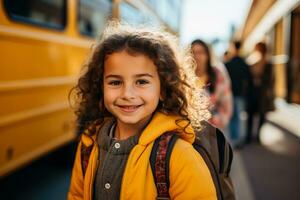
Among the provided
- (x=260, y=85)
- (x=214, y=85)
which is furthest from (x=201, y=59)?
(x=260, y=85)

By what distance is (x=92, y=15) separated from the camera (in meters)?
5.41

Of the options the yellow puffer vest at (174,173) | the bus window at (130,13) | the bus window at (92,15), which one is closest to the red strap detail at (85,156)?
the yellow puffer vest at (174,173)

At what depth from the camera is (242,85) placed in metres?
6.53

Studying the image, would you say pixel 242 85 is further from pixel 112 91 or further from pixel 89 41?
pixel 112 91

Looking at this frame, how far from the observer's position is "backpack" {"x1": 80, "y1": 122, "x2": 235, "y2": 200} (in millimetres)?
1491

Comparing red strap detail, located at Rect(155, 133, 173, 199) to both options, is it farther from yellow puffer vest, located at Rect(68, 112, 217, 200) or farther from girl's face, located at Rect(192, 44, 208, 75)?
girl's face, located at Rect(192, 44, 208, 75)

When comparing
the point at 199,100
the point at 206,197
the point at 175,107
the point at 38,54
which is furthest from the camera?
the point at 38,54

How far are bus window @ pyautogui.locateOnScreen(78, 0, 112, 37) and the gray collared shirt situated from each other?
3.37m

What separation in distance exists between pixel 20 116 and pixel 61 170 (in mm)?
1750

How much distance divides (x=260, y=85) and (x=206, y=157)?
5243 mm

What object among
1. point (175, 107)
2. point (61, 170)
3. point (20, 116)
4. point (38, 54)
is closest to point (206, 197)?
point (175, 107)

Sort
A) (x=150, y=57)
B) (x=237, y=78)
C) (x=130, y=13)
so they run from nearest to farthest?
(x=150, y=57) → (x=237, y=78) → (x=130, y=13)

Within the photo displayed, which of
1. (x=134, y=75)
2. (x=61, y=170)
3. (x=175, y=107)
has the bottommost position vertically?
(x=61, y=170)

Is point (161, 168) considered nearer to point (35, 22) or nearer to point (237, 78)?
point (35, 22)
